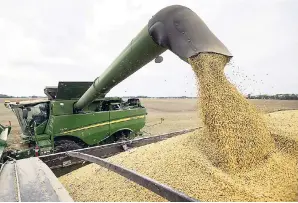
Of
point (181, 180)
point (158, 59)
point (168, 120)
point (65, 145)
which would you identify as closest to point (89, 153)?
point (158, 59)

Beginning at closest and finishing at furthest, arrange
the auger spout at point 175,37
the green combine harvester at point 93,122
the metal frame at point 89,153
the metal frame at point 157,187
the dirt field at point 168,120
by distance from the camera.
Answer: the metal frame at point 157,187 < the green combine harvester at point 93,122 < the auger spout at point 175,37 < the metal frame at point 89,153 < the dirt field at point 168,120

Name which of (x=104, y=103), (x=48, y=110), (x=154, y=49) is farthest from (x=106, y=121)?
(x=154, y=49)

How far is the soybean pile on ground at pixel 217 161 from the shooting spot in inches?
96.8

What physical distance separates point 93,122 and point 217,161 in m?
5.80

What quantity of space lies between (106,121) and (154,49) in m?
5.22

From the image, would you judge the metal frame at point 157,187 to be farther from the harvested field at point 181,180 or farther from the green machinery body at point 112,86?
the green machinery body at point 112,86

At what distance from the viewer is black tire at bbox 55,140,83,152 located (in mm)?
7406

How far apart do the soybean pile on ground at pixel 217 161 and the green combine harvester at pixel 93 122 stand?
220 millimetres

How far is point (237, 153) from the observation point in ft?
9.05

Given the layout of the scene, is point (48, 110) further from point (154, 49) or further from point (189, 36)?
point (189, 36)

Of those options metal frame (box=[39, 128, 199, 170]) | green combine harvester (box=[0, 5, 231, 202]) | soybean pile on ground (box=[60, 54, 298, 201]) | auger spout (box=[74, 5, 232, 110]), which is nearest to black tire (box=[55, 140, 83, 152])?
green combine harvester (box=[0, 5, 231, 202])

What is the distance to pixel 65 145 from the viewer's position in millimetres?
7484

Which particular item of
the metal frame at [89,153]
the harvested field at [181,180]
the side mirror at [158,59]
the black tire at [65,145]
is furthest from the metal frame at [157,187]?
the black tire at [65,145]

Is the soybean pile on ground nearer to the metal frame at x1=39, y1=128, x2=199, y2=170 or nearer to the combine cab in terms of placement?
the metal frame at x1=39, y1=128, x2=199, y2=170
